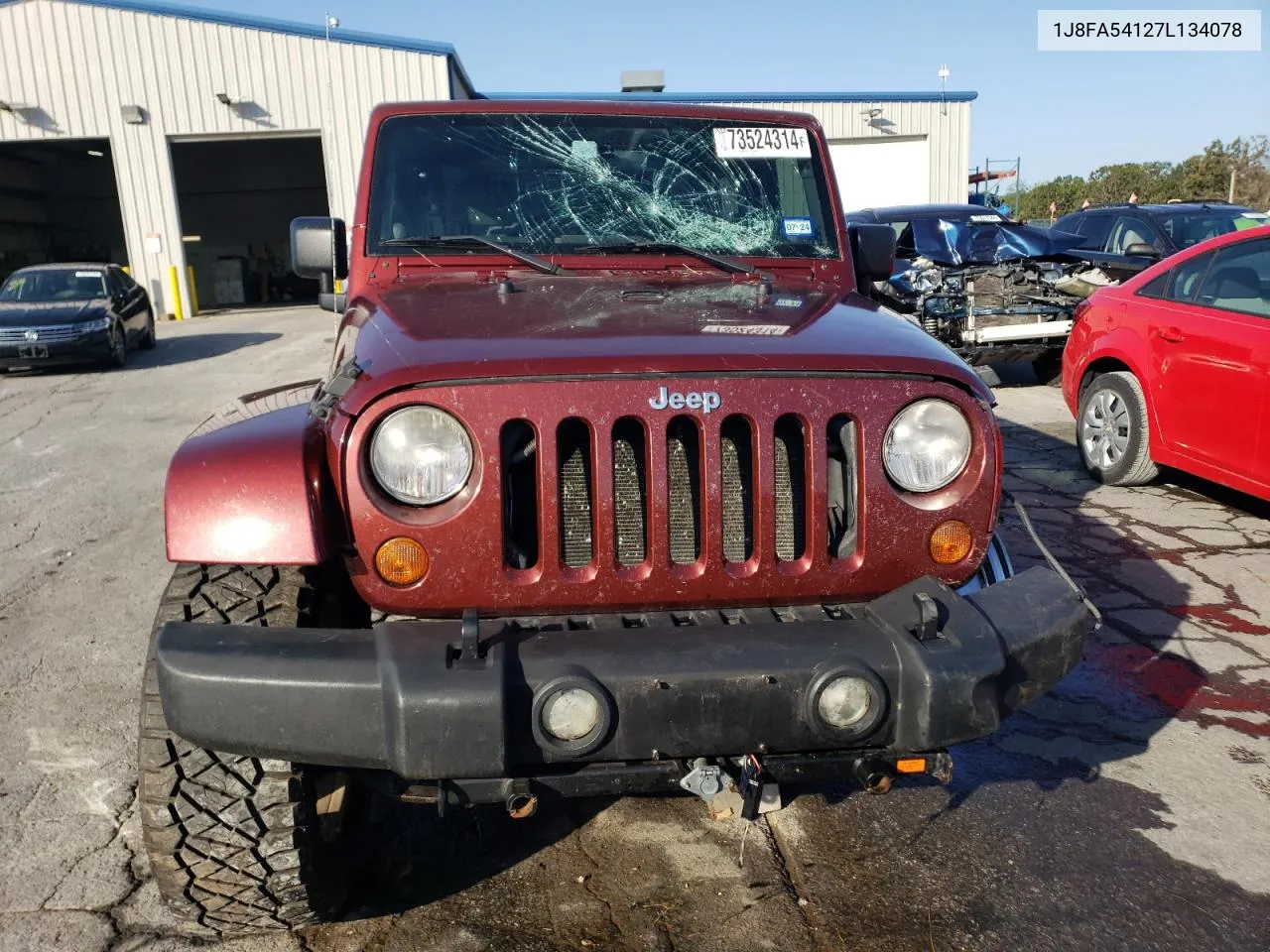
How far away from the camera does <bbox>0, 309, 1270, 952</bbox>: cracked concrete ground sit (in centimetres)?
244

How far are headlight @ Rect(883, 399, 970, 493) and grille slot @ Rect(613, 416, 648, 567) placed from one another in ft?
1.80

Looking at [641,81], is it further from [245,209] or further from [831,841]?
[245,209]

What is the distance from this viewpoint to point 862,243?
3.56 m

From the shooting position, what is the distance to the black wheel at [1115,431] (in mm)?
5961

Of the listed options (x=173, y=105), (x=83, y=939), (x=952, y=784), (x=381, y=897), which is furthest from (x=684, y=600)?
(x=173, y=105)

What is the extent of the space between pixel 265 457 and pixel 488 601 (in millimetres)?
561

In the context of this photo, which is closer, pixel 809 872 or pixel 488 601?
pixel 488 601

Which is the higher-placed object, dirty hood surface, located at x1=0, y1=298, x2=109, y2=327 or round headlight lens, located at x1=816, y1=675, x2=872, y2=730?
dirty hood surface, located at x1=0, y1=298, x2=109, y2=327

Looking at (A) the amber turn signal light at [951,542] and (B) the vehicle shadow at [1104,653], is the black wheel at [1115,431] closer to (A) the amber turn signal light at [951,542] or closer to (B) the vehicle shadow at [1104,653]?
(B) the vehicle shadow at [1104,653]

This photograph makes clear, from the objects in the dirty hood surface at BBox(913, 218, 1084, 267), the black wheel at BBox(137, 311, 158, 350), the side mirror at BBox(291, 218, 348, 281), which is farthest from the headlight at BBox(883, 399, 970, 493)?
the black wheel at BBox(137, 311, 158, 350)

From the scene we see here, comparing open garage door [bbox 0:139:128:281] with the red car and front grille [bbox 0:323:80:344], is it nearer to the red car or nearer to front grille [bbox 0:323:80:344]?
front grille [bbox 0:323:80:344]

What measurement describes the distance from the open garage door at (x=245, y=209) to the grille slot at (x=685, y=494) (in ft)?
91.4

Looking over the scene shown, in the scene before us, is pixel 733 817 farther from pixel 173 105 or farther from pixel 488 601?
pixel 173 105

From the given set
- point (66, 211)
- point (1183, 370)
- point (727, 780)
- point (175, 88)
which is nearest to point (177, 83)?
point (175, 88)
